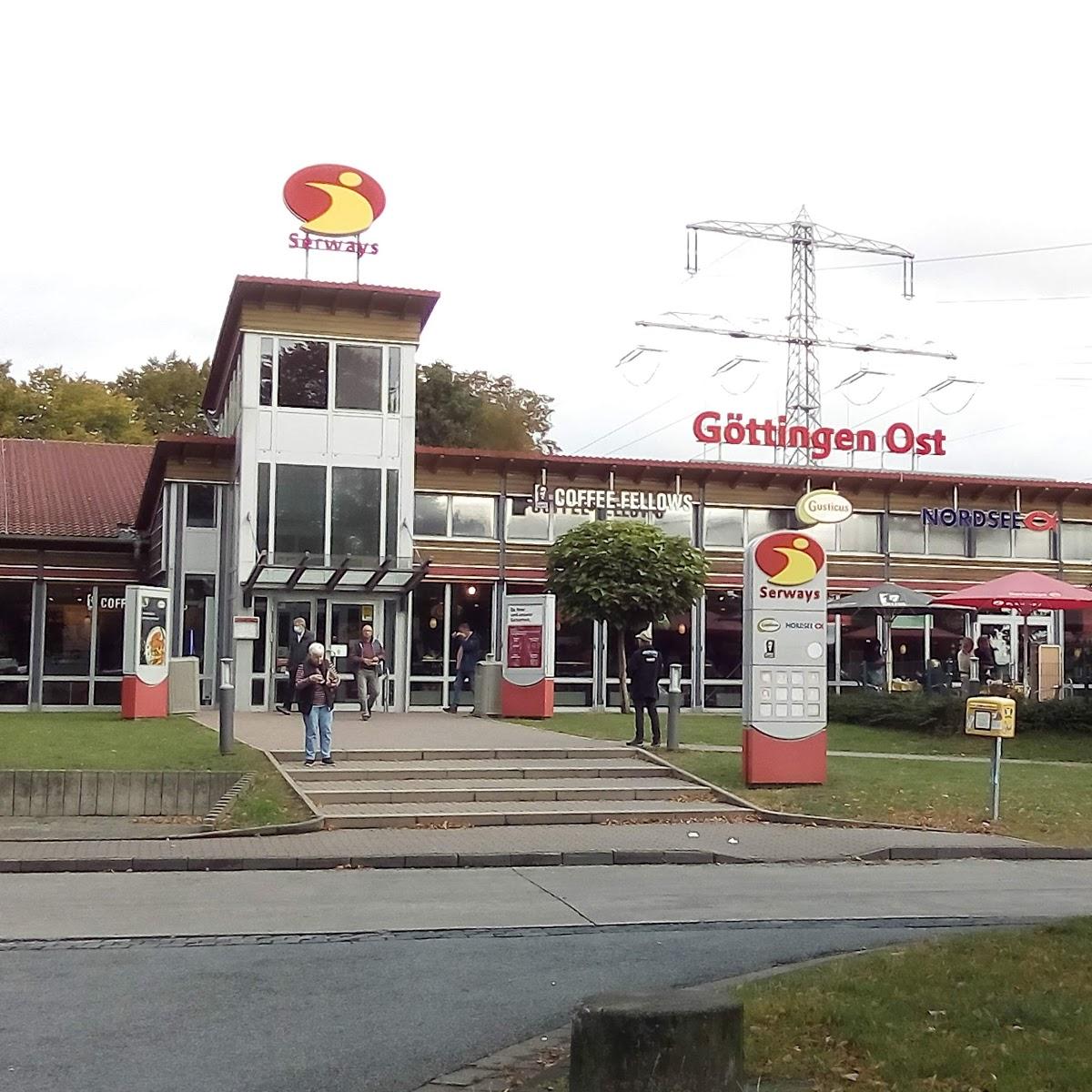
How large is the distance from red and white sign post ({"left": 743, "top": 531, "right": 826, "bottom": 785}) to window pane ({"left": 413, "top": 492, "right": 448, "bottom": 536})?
16.3m

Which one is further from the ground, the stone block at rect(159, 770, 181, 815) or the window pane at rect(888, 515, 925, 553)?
the window pane at rect(888, 515, 925, 553)

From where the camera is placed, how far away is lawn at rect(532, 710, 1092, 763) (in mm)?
23859

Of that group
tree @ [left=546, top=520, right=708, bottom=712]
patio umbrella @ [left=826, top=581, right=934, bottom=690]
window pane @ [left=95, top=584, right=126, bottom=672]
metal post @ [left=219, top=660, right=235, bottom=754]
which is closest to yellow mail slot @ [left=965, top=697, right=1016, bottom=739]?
metal post @ [left=219, top=660, right=235, bottom=754]

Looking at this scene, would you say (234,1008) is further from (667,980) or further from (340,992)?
(667,980)

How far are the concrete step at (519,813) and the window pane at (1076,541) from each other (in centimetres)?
2432

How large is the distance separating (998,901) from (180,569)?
2376cm

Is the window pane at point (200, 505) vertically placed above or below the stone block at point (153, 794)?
above

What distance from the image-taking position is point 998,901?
11.3m

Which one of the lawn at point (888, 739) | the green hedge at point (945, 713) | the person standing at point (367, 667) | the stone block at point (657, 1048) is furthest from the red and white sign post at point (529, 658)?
the stone block at point (657, 1048)

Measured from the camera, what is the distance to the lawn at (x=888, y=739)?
2386 cm

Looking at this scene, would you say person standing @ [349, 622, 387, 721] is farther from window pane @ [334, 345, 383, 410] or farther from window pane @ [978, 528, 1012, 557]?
window pane @ [978, 528, 1012, 557]

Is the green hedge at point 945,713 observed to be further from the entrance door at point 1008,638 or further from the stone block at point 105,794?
the stone block at point 105,794

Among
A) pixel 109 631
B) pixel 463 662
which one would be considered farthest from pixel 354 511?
pixel 109 631

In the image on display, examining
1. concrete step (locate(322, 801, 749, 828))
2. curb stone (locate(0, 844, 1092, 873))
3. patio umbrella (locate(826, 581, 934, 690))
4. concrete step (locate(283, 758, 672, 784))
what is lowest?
curb stone (locate(0, 844, 1092, 873))
